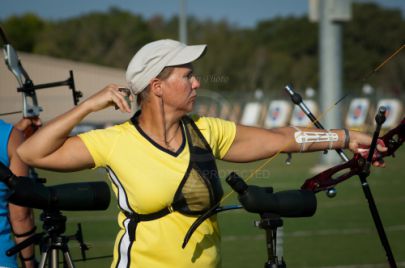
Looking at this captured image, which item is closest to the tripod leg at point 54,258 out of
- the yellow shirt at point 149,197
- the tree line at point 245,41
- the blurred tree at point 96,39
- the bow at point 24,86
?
the yellow shirt at point 149,197

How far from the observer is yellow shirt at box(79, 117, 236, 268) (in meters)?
3.70

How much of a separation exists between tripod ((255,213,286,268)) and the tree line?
29.5 meters

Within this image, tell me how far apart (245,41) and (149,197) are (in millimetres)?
46725

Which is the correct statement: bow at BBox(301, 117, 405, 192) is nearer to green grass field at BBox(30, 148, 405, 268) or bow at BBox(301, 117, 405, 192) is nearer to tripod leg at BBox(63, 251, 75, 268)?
tripod leg at BBox(63, 251, 75, 268)

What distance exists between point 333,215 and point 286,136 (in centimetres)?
831

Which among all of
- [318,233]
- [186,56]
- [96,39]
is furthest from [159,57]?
[96,39]

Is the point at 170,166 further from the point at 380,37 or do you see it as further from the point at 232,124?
the point at 380,37

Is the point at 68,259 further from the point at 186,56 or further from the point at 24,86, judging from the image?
the point at 24,86

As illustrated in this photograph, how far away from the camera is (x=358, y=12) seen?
58125 mm

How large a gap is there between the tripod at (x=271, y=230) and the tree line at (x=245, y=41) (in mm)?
29507

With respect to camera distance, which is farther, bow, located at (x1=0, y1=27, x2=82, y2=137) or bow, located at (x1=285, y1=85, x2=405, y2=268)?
bow, located at (x1=0, y1=27, x2=82, y2=137)

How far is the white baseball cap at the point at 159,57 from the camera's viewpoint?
3.77m

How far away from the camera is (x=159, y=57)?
12.4 ft

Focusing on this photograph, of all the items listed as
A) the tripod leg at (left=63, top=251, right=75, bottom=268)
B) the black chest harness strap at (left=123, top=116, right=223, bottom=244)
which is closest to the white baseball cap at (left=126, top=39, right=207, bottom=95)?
the black chest harness strap at (left=123, top=116, right=223, bottom=244)
